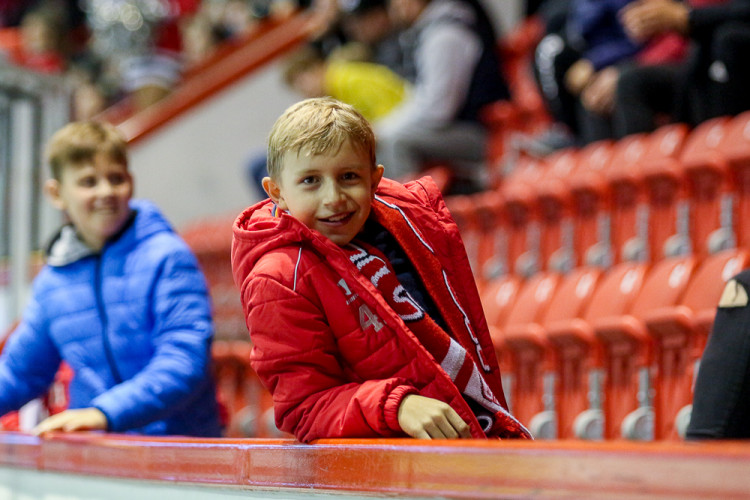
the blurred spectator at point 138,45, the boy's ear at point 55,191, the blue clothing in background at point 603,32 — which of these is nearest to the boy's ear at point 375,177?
the boy's ear at point 55,191

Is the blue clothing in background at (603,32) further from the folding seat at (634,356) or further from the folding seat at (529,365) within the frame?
the folding seat at (634,356)

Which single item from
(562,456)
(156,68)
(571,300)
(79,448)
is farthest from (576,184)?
(156,68)

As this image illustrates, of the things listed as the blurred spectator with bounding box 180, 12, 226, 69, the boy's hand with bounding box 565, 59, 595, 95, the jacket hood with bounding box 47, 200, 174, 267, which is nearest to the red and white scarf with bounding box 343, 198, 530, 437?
the jacket hood with bounding box 47, 200, 174, 267

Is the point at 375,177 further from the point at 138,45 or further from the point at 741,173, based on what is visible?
the point at 138,45

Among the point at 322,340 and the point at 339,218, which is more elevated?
the point at 339,218

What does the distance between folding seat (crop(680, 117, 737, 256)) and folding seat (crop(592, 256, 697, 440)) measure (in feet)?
0.86

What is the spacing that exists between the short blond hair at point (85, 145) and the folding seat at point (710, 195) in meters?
1.49

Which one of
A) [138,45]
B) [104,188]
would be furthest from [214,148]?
[104,188]

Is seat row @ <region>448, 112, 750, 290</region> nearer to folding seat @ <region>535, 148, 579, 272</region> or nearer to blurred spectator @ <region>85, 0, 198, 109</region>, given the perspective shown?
folding seat @ <region>535, 148, 579, 272</region>

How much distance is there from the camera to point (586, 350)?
254cm

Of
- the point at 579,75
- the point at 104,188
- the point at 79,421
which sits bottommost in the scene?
the point at 79,421

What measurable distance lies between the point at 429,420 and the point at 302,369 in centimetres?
18

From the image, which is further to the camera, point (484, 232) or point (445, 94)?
point (445, 94)

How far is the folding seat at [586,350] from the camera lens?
247cm
